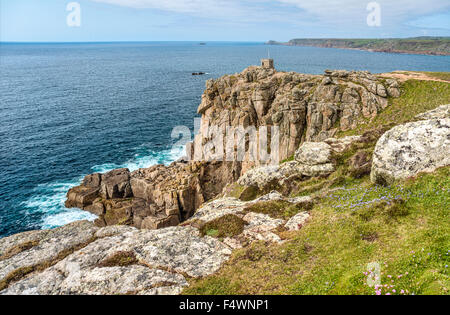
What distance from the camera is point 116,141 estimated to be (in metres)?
84.7

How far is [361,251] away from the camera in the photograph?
1526 centimetres

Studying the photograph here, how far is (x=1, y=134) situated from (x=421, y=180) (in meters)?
107

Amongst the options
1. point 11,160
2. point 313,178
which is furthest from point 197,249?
point 11,160

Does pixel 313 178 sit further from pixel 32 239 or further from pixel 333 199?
pixel 32 239

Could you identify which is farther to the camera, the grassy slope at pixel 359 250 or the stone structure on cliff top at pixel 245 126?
the stone structure on cliff top at pixel 245 126

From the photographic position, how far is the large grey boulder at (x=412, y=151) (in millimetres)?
19766

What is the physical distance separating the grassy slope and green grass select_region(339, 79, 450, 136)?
30369 millimetres

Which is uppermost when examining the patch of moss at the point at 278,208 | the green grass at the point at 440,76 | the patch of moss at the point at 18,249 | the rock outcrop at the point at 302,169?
the green grass at the point at 440,76

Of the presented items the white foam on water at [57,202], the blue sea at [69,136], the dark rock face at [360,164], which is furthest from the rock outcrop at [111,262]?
the blue sea at [69,136]

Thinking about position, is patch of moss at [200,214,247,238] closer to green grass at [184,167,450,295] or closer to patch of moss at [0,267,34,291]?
green grass at [184,167,450,295]

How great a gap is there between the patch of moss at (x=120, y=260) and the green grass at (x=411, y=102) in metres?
42.5

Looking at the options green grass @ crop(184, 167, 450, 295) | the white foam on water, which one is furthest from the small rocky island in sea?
the white foam on water

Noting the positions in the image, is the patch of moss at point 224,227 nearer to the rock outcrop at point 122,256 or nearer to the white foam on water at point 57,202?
the rock outcrop at point 122,256

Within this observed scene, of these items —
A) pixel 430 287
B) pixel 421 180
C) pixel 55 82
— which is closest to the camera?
pixel 430 287
